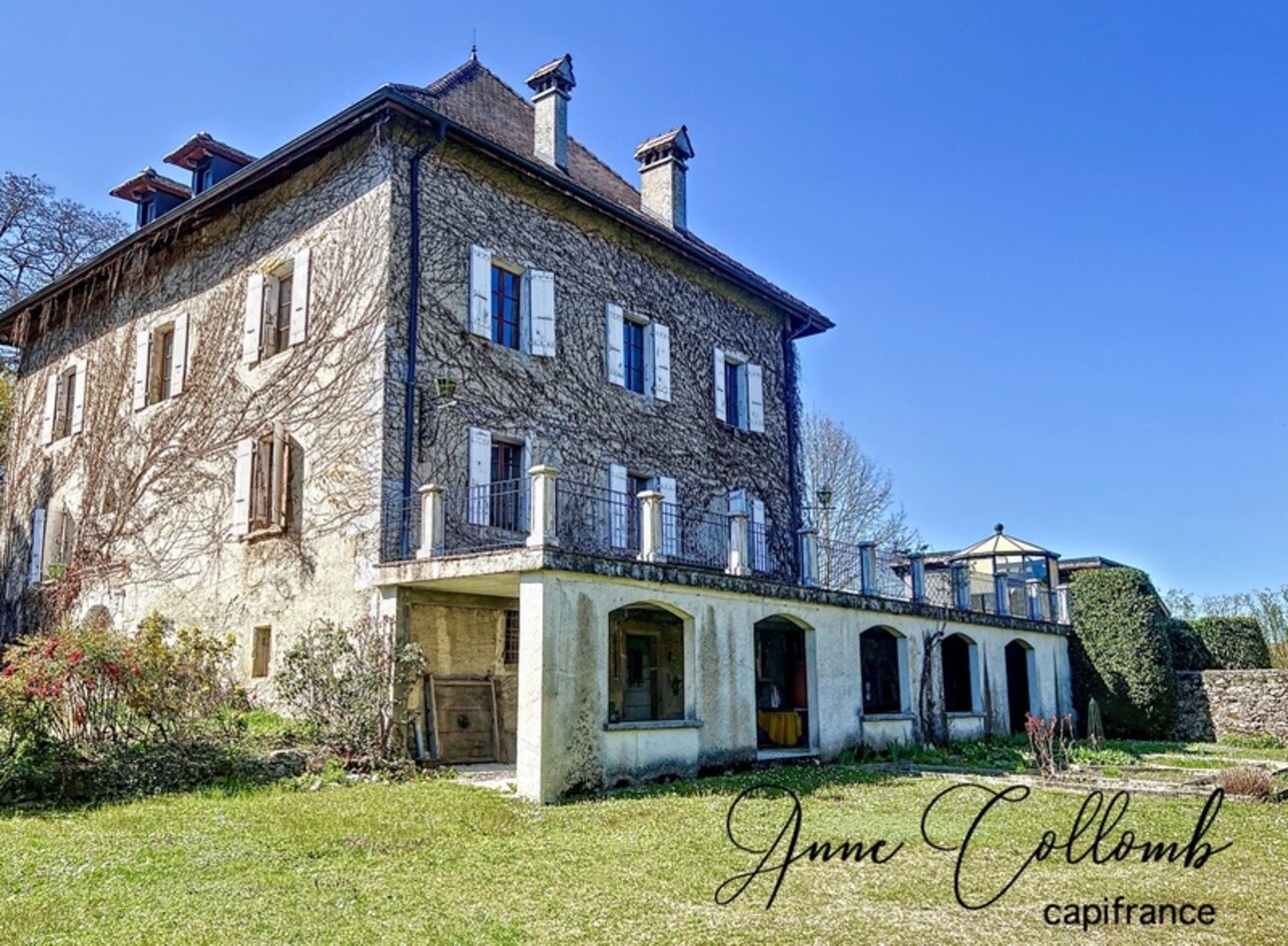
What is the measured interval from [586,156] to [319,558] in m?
9.65

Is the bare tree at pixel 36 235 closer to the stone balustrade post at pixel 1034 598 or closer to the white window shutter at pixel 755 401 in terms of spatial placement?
the white window shutter at pixel 755 401

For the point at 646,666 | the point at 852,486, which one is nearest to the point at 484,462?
the point at 646,666

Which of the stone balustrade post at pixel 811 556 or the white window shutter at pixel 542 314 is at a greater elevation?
the white window shutter at pixel 542 314

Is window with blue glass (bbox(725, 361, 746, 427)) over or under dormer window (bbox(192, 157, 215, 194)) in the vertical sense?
under

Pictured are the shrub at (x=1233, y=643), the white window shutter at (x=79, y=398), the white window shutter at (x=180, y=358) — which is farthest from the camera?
the shrub at (x=1233, y=643)

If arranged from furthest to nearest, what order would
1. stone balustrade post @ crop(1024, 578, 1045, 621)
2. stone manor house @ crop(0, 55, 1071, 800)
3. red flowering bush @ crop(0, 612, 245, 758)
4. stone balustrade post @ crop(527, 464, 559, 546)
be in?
stone balustrade post @ crop(1024, 578, 1045, 621), stone manor house @ crop(0, 55, 1071, 800), stone balustrade post @ crop(527, 464, 559, 546), red flowering bush @ crop(0, 612, 245, 758)

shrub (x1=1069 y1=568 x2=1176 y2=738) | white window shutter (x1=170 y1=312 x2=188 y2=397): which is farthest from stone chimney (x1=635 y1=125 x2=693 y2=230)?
shrub (x1=1069 y1=568 x2=1176 y2=738)

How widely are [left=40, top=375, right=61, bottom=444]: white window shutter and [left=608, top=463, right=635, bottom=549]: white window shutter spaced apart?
36.8ft

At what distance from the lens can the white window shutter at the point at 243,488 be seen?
14.7 m

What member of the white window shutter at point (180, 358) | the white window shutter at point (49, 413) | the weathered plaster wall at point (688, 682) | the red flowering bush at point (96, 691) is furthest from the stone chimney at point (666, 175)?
the red flowering bush at point (96, 691)

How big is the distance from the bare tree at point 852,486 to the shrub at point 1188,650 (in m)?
11.2

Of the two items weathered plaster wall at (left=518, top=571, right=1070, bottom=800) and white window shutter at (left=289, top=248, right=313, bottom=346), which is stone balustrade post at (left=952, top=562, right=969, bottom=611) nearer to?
weathered plaster wall at (left=518, top=571, right=1070, bottom=800)

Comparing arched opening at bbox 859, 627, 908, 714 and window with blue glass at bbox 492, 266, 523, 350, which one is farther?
arched opening at bbox 859, 627, 908, 714

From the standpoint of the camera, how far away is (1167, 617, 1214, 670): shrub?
21.7 m
